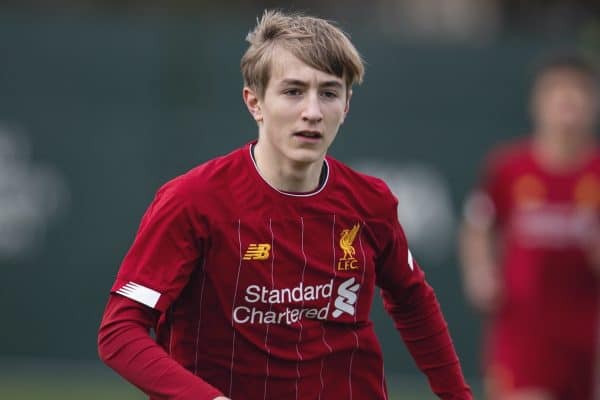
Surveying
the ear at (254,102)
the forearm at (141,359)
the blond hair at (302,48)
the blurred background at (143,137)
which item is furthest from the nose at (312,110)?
the blurred background at (143,137)

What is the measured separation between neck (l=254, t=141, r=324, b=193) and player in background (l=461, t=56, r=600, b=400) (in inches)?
140

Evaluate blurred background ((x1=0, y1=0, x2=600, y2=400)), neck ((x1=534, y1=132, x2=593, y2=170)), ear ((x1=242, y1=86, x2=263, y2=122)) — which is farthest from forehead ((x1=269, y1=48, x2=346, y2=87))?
blurred background ((x1=0, y1=0, x2=600, y2=400))

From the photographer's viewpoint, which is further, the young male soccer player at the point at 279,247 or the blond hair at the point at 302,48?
the blond hair at the point at 302,48

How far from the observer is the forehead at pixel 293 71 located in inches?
166

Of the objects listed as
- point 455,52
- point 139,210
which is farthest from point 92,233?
point 455,52

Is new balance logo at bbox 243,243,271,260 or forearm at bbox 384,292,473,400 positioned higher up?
new balance logo at bbox 243,243,271,260

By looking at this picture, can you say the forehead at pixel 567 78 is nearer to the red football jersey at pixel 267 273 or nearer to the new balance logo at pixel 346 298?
the red football jersey at pixel 267 273

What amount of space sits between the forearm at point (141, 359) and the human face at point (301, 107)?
2.48ft

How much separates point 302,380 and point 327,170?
2.42 ft

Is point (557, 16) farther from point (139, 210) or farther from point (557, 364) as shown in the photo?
point (557, 364)

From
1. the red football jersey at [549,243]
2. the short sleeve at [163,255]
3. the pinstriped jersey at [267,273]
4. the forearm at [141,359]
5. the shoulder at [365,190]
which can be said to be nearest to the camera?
the forearm at [141,359]

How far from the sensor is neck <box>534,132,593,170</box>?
311 inches

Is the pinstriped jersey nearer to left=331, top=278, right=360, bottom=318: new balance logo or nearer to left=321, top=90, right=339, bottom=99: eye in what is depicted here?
left=331, top=278, right=360, bottom=318: new balance logo

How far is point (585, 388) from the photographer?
763 cm
